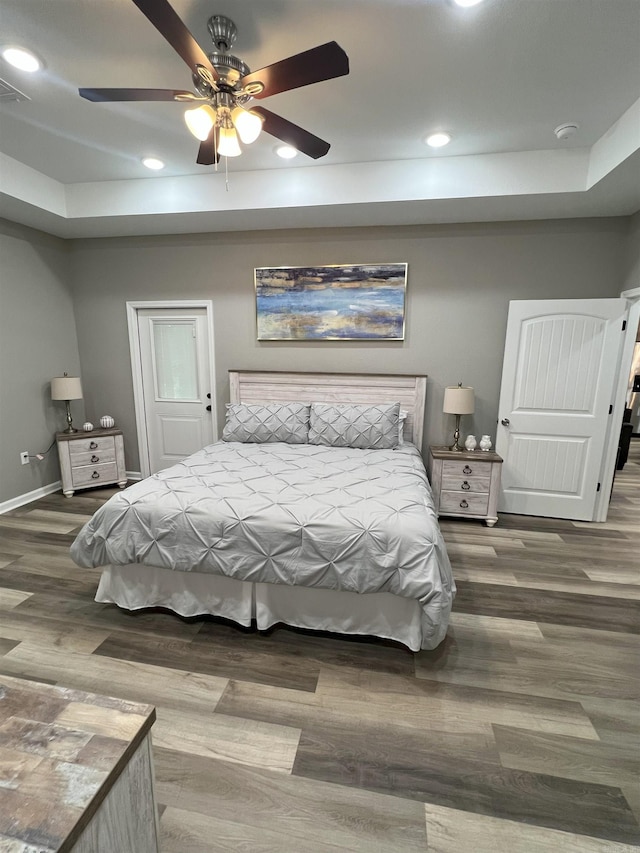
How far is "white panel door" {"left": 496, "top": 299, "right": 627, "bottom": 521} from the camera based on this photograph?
10.7 ft

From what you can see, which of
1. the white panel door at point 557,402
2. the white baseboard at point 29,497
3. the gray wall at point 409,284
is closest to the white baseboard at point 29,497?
the white baseboard at point 29,497

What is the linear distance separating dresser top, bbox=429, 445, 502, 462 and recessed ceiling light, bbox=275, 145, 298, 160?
257 cm

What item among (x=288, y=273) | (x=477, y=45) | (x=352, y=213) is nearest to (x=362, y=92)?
(x=477, y=45)

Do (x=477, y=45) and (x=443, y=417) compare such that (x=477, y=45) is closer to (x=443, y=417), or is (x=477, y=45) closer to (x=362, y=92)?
(x=362, y=92)

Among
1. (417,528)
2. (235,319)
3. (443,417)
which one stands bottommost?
(417,528)

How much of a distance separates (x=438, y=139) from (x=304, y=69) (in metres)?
1.53

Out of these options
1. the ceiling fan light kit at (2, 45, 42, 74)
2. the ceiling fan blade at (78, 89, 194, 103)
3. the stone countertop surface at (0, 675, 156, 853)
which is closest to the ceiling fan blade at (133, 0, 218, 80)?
the ceiling fan blade at (78, 89, 194, 103)

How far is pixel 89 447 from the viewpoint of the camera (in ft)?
13.2

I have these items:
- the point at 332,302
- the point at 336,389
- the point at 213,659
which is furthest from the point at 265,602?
the point at 332,302

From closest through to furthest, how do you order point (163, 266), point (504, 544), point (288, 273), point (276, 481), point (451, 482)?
point (276, 481) → point (504, 544) → point (451, 482) → point (288, 273) → point (163, 266)

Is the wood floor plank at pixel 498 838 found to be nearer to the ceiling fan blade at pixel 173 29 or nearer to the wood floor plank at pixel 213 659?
the wood floor plank at pixel 213 659

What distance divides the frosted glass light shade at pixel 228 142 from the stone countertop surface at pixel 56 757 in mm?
2132

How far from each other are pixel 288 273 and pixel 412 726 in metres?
3.53

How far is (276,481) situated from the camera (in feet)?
8.03
